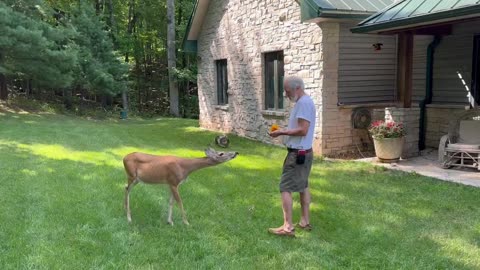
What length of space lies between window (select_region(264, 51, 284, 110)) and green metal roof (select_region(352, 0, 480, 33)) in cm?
319

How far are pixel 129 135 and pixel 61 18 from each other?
1121cm

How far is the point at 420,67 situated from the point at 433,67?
1.02 ft

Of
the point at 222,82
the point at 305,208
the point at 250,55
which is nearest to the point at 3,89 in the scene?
the point at 222,82

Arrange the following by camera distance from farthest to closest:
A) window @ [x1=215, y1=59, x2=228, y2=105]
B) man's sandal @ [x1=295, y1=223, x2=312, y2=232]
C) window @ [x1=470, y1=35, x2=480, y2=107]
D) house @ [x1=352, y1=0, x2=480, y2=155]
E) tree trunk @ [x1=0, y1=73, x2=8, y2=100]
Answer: tree trunk @ [x1=0, y1=73, x2=8, y2=100] < window @ [x1=215, y1=59, x2=228, y2=105] < window @ [x1=470, y1=35, x2=480, y2=107] < house @ [x1=352, y1=0, x2=480, y2=155] < man's sandal @ [x1=295, y1=223, x2=312, y2=232]

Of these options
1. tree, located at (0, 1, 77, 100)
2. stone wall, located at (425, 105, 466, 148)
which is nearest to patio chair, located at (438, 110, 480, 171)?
stone wall, located at (425, 105, 466, 148)

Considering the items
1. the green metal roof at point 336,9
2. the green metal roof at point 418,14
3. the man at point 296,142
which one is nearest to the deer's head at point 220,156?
the man at point 296,142

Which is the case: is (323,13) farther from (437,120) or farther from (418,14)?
(437,120)

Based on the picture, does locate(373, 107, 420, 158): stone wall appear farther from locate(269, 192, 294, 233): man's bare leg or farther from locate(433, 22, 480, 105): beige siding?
locate(269, 192, 294, 233): man's bare leg

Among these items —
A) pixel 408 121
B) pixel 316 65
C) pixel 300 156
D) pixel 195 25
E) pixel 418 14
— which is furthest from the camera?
pixel 195 25

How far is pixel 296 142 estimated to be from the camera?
14.2 feet

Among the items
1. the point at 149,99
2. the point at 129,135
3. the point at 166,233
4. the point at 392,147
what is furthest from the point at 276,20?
the point at 149,99

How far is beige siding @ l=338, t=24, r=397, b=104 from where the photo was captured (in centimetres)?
954

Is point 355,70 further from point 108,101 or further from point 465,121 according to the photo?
point 108,101

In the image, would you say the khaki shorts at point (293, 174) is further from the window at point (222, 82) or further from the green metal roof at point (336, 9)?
the window at point (222, 82)
